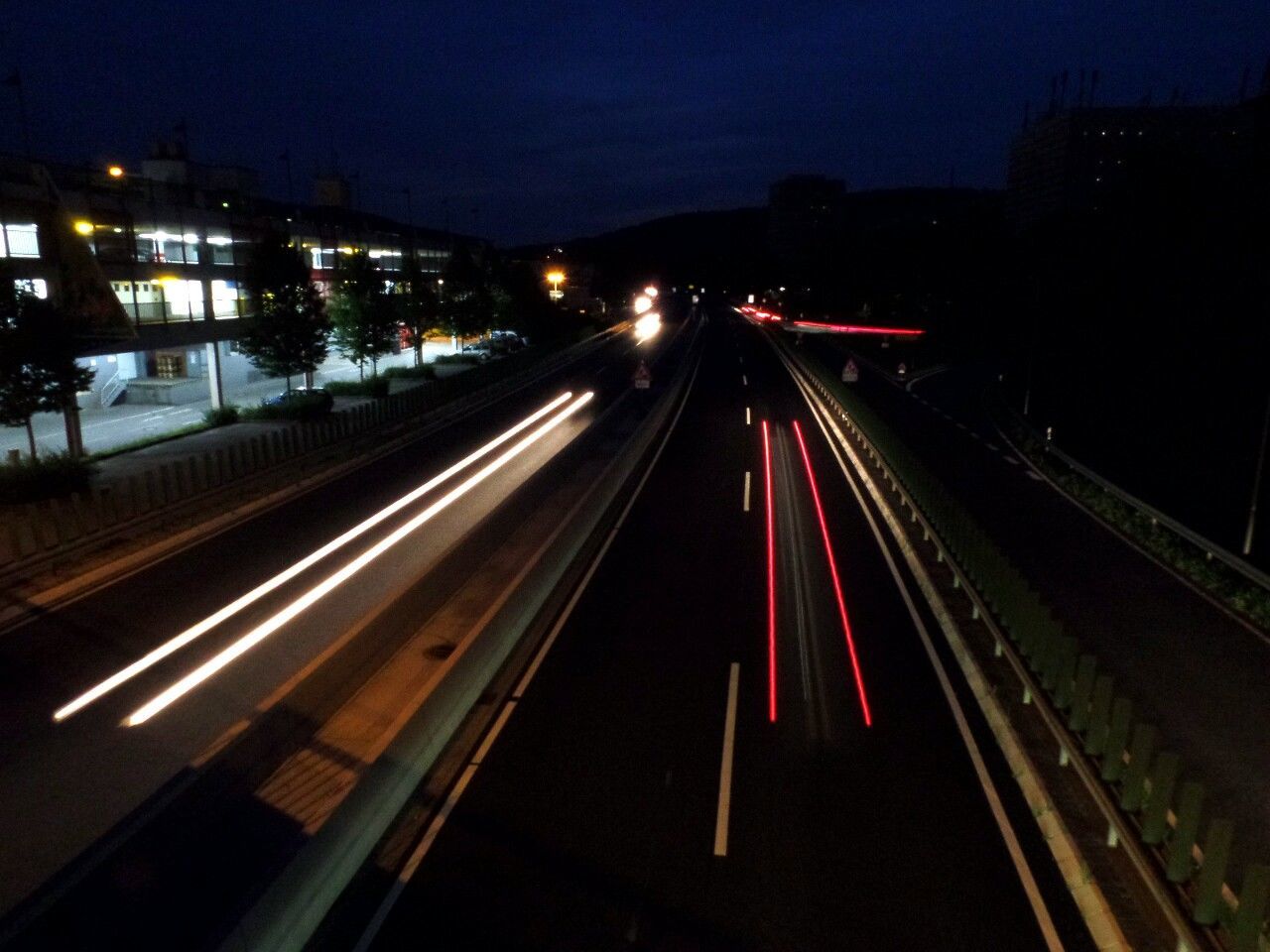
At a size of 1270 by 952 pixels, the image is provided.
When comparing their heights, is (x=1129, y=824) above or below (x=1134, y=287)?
below

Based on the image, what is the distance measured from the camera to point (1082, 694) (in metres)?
9.48

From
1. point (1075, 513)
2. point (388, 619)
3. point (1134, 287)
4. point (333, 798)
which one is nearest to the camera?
point (333, 798)

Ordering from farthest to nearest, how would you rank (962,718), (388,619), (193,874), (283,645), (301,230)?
(301,230) < (388,619) < (283,645) < (962,718) < (193,874)

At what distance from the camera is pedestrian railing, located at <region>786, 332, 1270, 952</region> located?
260 inches

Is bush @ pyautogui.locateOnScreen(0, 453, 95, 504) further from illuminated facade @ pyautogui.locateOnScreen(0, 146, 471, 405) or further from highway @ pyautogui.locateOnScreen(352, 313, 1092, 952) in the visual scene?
highway @ pyautogui.locateOnScreen(352, 313, 1092, 952)

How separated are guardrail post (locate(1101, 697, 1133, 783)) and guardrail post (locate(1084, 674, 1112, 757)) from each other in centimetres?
24

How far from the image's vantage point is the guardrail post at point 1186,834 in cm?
702

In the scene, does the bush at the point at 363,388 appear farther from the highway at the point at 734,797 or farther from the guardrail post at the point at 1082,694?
the guardrail post at the point at 1082,694

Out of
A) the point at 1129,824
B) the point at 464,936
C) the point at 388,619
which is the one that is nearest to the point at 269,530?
the point at 388,619

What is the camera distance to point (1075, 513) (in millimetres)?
21547

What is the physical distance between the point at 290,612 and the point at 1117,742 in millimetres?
11253

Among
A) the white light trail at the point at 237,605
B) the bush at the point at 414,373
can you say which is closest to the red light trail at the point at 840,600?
the white light trail at the point at 237,605

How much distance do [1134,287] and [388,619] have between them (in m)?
51.3

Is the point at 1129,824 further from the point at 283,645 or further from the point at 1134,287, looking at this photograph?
the point at 1134,287
